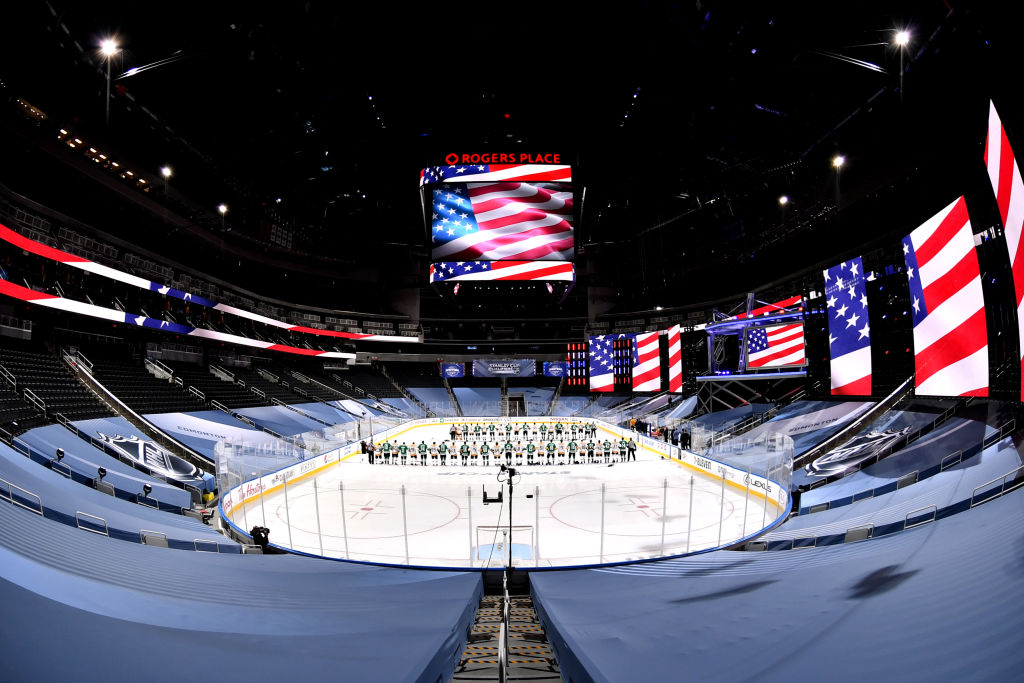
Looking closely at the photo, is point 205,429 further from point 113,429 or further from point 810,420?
point 810,420

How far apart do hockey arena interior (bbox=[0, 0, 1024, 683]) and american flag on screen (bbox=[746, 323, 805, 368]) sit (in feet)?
0.47

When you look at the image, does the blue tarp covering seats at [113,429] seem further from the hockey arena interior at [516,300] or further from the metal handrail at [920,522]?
the metal handrail at [920,522]

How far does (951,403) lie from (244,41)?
23810 millimetres

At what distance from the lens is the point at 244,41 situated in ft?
45.1

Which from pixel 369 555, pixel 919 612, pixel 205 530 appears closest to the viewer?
pixel 919 612

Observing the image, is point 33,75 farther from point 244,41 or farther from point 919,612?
point 919,612

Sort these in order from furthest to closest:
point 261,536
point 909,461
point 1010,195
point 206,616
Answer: point 909,461 < point 261,536 < point 1010,195 < point 206,616

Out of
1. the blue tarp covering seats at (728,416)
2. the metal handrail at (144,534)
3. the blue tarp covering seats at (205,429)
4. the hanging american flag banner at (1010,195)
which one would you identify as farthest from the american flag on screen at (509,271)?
the metal handrail at (144,534)

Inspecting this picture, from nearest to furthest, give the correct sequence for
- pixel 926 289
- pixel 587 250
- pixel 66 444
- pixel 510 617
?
pixel 510 617
pixel 926 289
pixel 66 444
pixel 587 250

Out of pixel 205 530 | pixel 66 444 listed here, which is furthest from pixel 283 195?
pixel 205 530

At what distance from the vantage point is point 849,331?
16.0 metres

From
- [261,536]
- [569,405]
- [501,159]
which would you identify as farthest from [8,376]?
[569,405]

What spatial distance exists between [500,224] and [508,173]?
2.42 m

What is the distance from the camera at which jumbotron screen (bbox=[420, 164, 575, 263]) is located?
20.2 m
